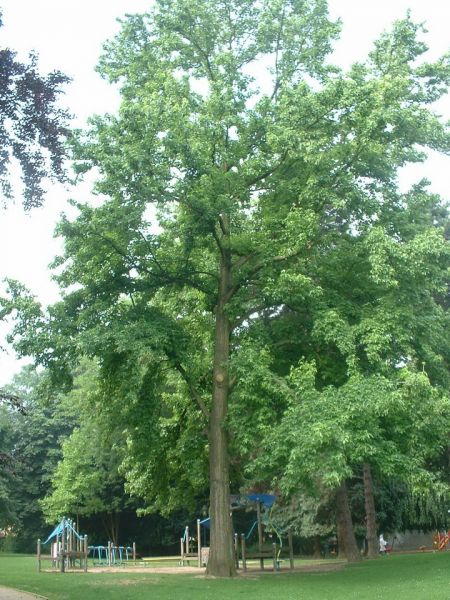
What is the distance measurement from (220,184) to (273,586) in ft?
34.6

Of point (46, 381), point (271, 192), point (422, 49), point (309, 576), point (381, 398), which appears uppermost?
point (422, 49)

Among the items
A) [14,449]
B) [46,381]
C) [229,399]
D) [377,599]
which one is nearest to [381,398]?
[377,599]

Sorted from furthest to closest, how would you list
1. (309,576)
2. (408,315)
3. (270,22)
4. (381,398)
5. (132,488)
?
(132,488), (270,22), (309,576), (408,315), (381,398)

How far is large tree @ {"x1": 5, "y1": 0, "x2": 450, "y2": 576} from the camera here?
19.0 meters

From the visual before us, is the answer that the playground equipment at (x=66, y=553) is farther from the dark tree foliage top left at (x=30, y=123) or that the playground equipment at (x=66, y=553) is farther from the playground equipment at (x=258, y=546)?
the dark tree foliage top left at (x=30, y=123)

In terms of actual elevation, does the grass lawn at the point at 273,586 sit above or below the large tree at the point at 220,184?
below

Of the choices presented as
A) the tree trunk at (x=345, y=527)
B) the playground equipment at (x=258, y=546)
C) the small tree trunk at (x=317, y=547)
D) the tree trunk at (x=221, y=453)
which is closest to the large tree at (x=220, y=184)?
the tree trunk at (x=221, y=453)

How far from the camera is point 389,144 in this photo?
20.5 m

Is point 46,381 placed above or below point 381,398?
above

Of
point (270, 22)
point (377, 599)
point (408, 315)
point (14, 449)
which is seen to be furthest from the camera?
point (14, 449)

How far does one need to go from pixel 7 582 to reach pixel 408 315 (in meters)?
13.3

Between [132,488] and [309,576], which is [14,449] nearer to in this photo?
[132,488]

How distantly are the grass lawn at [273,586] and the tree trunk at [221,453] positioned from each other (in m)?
0.72

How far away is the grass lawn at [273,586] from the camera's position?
46.2ft
